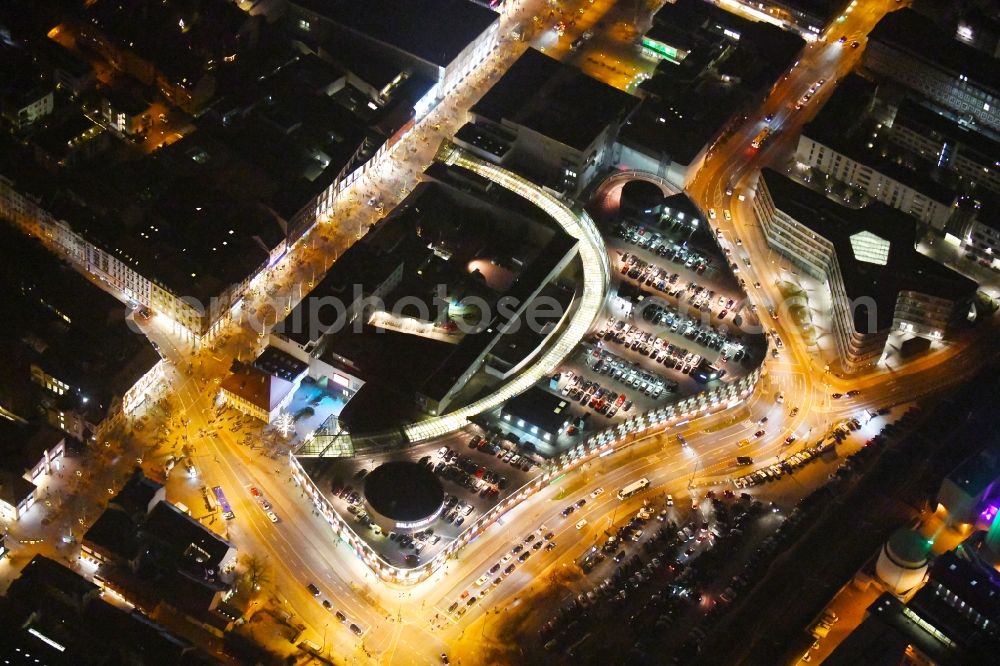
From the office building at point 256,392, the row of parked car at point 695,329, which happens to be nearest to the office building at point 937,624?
the row of parked car at point 695,329

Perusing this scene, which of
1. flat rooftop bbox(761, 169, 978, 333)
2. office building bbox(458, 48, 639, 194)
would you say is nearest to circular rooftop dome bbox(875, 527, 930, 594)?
flat rooftop bbox(761, 169, 978, 333)

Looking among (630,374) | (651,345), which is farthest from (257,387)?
(651,345)

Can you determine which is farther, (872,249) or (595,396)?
(872,249)

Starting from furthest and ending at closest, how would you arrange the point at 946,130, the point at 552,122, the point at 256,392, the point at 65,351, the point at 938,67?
the point at 938,67
the point at 946,130
the point at 552,122
the point at 65,351
the point at 256,392

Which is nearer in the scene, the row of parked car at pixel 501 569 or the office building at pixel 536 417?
the row of parked car at pixel 501 569

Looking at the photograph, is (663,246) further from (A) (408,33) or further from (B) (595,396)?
(A) (408,33)

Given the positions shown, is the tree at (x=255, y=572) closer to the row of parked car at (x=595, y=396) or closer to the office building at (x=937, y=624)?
the row of parked car at (x=595, y=396)
